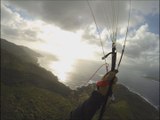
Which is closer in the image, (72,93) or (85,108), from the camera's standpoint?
(85,108)

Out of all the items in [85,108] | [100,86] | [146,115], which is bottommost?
[85,108]

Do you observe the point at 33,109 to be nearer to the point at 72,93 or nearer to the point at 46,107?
the point at 46,107

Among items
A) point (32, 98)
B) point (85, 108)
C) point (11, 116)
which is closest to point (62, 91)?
point (32, 98)

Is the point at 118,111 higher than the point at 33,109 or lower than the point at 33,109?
higher

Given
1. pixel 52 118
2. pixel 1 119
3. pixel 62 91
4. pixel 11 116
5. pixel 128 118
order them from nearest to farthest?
pixel 1 119
pixel 11 116
pixel 52 118
pixel 128 118
pixel 62 91

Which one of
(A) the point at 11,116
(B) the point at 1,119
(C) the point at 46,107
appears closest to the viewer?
(B) the point at 1,119

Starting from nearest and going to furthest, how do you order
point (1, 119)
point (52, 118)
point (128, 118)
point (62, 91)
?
point (1, 119), point (52, 118), point (128, 118), point (62, 91)

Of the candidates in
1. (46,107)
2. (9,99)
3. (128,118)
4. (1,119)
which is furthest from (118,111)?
(1,119)

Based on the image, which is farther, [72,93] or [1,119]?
[72,93]

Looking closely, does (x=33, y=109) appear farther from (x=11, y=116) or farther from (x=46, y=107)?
(x=11, y=116)
